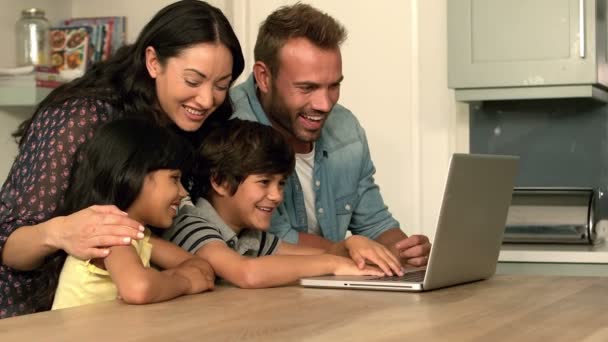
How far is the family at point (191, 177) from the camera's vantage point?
1855 millimetres

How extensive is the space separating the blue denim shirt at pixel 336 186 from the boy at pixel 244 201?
0.25 m

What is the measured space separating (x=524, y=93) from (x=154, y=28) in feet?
5.28

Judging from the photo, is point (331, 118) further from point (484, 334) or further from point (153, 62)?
point (484, 334)

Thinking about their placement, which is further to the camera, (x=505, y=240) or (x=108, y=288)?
(x=505, y=240)

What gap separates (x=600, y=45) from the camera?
352 cm

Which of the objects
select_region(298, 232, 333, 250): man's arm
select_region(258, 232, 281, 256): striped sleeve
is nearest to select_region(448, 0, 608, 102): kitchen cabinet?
select_region(298, 232, 333, 250): man's arm

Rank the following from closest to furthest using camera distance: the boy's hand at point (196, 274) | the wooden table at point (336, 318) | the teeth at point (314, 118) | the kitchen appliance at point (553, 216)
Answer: the wooden table at point (336, 318) < the boy's hand at point (196, 274) < the teeth at point (314, 118) < the kitchen appliance at point (553, 216)

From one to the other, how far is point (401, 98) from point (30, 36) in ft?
4.69

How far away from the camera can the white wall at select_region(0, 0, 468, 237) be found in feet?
12.6

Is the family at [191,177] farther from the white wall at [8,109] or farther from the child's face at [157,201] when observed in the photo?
the white wall at [8,109]

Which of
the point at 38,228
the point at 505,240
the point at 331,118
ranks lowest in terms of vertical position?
the point at 505,240

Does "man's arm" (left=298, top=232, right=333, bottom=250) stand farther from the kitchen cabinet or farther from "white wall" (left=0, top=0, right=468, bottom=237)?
"white wall" (left=0, top=0, right=468, bottom=237)

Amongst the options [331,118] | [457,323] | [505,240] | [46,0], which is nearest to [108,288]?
[457,323]

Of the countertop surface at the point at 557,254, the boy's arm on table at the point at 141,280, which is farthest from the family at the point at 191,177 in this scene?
the countertop surface at the point at 557,254
